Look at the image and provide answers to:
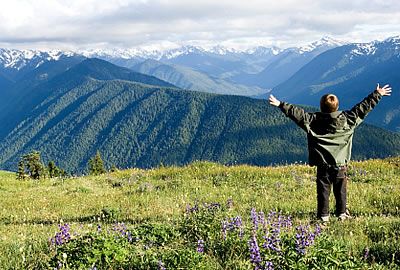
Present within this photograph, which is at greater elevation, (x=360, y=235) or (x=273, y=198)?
(x=360, y=235)

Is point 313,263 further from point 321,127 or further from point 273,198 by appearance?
point 273,198

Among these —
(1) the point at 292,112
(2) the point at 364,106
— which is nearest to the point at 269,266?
(1) the point at 292,112

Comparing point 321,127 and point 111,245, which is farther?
point 321,127

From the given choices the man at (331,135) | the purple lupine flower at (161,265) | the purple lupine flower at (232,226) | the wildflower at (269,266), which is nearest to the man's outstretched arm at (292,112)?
the man at (331,135)

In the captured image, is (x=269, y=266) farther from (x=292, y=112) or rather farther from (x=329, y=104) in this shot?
(x=329, y=104)

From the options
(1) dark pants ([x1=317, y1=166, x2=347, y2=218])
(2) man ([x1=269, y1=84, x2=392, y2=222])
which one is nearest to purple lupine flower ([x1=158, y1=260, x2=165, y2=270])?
(2) man ([x1=269, y1=84, x2=392, y2=222])

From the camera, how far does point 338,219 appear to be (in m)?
8.49

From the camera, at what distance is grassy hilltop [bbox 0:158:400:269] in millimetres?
5422

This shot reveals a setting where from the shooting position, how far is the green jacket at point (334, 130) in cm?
856

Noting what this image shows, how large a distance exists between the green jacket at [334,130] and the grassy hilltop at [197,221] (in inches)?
50.2

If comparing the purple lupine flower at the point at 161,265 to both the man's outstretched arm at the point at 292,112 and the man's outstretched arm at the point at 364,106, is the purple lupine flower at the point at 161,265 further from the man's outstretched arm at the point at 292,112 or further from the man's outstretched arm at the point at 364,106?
the man's outstretched arm at the point at 364,106

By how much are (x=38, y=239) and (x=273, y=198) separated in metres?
6.24

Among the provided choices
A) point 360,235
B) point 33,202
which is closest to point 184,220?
point 360,235

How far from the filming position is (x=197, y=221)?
7.21 meters
